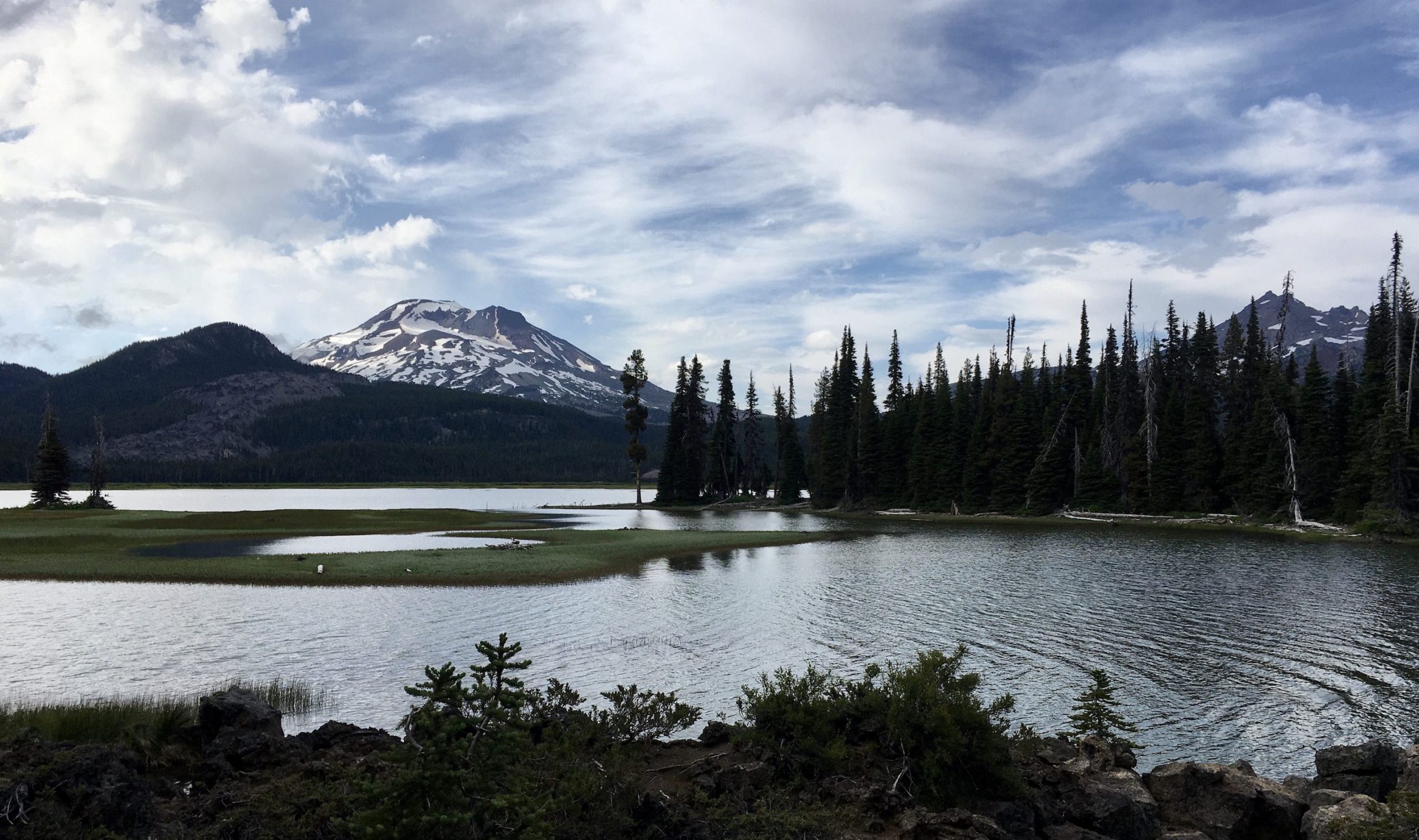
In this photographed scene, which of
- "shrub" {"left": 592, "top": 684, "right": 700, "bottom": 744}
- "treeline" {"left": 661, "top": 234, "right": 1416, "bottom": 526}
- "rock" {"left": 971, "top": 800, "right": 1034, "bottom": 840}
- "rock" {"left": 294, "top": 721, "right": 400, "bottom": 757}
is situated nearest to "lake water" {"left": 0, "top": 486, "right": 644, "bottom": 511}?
"treeline" {"left": 661, "top": 234, "right": 1416, "bottom": 526}

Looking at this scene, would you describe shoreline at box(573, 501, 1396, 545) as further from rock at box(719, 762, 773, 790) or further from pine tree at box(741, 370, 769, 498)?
rock at box(719, 762, 773, 790)

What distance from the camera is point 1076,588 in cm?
3950

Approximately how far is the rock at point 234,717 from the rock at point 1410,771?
18.1m

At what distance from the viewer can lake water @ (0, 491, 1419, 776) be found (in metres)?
20.7

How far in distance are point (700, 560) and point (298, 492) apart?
561ft

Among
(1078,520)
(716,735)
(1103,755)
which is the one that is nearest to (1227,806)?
(1103,755)

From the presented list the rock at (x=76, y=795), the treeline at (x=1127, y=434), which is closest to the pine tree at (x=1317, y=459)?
the treeline at (x=1127, y=434)

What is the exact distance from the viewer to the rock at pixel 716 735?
15.0 meters

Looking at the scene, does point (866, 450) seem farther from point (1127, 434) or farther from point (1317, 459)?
point (1317, 459)

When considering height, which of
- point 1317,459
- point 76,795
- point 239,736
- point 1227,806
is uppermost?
point 1317,459

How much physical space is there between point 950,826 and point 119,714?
15.3 metres

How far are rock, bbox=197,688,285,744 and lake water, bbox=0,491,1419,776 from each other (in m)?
4.01

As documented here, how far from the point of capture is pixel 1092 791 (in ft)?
41.5

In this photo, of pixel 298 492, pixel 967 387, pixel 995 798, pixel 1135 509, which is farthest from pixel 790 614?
pixel 298 492
